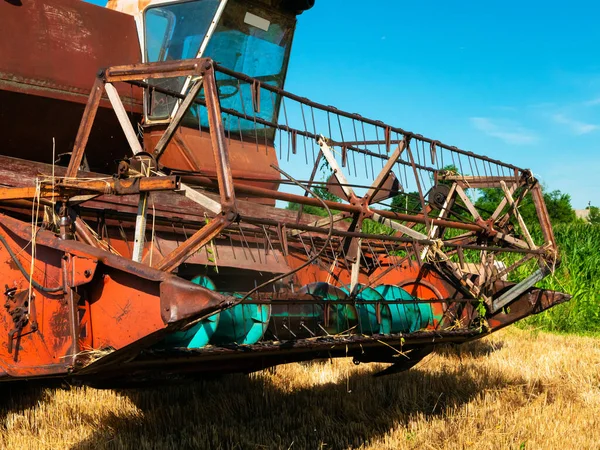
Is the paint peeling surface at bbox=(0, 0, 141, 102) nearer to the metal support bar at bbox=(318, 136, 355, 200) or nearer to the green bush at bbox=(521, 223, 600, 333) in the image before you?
the metal support bar at bbox=(318, 136, 355, 200)

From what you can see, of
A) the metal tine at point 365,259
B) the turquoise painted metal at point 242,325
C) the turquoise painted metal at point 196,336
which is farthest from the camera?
the metal tine at point 365,259

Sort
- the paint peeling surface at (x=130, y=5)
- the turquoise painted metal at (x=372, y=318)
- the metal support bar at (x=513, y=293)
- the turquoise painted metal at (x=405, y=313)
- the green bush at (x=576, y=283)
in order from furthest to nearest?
the green bush at (x=576, y=283) < the paint peeling surface at (x=130, y=5) < the metal support bar at (x=513, y=293) < the turquoise painted metal at (x=405, y=313) < the turquoise painted metal at (x=372, y=318)

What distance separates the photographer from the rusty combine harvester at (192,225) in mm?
2777

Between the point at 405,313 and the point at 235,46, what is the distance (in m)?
2.65

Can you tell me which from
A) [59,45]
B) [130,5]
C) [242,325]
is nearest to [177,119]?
[242,325]

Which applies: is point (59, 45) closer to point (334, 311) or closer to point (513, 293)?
point (334, 311)

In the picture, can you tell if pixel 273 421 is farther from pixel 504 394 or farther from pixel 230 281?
pixel 504 394

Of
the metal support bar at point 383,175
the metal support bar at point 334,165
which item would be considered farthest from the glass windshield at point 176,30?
the metal support bar at point 383,175

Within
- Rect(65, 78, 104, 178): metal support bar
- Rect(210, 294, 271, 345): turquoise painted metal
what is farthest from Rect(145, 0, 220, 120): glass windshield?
Rect(210, 294, 271, 345): turquoise painted metal

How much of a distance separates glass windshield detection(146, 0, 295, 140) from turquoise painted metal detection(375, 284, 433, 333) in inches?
65.0

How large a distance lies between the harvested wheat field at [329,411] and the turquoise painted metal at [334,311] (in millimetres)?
654

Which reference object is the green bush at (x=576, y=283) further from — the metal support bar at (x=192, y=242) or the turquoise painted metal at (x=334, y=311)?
the metal support bar at (x=192, y=242)

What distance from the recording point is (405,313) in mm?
4230

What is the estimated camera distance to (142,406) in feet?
15.2
